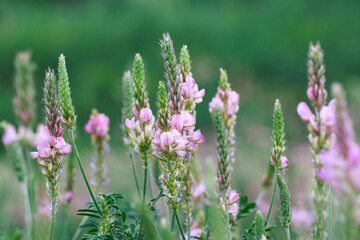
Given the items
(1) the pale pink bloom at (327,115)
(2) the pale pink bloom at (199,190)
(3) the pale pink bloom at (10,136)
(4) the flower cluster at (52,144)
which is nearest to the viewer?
(1) the pale pink bloom at (327,115)

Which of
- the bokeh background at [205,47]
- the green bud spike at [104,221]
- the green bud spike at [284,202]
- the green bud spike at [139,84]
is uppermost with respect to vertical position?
the bokeh background at [205,47]

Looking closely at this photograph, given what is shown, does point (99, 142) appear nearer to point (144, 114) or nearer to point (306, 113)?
point (144, 114)

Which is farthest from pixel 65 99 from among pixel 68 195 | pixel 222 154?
pixel 68 195

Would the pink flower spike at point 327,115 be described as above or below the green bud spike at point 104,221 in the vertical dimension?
above

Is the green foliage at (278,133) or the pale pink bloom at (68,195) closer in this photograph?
the green foliage at (278,133)

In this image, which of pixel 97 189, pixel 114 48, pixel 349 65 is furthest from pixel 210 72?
pixel 97 189

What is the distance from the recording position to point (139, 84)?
4.02 feet

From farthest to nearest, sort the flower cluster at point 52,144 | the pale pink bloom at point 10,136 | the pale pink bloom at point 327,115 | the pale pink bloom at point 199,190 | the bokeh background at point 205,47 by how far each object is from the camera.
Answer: the bokeh background at point 205,47 < the pale pink bloom at point 199,190 < the pale pink bloom at point 10,136 < the flower cluster at point 52,144 < the pale pink bloom at point 327,115

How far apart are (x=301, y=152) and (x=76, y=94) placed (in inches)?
156

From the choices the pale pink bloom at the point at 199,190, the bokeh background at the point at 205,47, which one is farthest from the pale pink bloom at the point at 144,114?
the bokeh background at the point at 205,47

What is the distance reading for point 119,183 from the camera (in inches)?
224

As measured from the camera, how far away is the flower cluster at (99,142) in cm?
178

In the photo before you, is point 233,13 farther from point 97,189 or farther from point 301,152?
point 97,189

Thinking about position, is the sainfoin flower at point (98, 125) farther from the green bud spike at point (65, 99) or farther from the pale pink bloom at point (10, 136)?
the green bud spike at point (65, 99)
